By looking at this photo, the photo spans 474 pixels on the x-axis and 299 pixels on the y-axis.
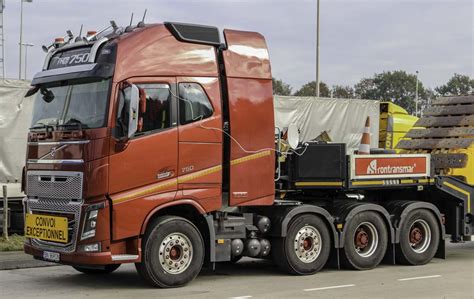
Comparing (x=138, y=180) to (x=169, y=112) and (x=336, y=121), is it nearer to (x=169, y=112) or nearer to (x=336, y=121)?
(x=169, y=112)

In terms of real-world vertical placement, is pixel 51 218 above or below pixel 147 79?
below

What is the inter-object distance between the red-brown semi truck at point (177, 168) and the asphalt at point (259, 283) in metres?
0.33

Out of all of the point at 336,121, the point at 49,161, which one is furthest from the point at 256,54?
the point at 336,121

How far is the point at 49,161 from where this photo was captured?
895cm

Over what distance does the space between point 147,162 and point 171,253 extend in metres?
1.26

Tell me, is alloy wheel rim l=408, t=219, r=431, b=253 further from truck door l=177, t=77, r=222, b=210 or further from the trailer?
the trailer

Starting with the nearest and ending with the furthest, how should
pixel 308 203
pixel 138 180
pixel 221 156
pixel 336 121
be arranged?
pixel 138 180 < pixel 221 156 < pixel 308 203 < pixel 336 121

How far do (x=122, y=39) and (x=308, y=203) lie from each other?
408cm

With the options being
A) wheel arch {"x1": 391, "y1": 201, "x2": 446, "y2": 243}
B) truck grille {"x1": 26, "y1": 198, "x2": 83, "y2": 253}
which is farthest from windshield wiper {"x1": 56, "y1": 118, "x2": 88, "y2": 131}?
wheel arch {"x1": 391, "y1": 201, "x2": 446, "y2": 243}

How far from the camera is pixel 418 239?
1158cm

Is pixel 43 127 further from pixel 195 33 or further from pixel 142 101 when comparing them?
pixel 195 33

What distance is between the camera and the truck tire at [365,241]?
10617 millimetres

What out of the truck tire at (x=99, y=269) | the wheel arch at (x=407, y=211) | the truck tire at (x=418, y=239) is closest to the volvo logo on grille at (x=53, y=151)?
the truck tire at (x=99, y=269)

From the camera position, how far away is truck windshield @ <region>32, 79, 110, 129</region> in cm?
859
